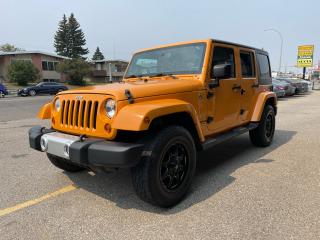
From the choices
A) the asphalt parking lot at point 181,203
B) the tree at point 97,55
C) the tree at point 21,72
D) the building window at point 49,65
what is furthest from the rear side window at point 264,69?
the tree at point 97,55

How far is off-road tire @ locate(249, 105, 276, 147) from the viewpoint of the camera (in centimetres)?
591

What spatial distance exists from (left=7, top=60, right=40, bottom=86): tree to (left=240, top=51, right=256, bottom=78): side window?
39069 millimetres

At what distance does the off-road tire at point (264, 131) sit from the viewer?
591 centimetres

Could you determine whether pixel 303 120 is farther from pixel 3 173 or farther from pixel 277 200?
pixel 3 173

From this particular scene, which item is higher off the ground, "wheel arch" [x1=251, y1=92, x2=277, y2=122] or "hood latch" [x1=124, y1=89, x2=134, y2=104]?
"hood latch" [x1=124, y1=89, x2=134, y2=104]

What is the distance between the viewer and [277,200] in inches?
141

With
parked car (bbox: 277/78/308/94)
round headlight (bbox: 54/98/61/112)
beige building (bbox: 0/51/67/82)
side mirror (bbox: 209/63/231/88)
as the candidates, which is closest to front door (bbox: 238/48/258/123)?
side mirror (bbox: 209/63/231/88)

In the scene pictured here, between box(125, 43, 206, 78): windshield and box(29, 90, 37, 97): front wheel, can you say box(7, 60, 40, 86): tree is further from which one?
box(125, 43, 206, 78): windshield

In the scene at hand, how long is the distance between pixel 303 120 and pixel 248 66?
558 cm

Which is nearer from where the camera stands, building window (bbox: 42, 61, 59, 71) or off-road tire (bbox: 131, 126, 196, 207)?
off-road tire (bbox: 131, 126, 196, 207)

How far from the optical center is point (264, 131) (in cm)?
596

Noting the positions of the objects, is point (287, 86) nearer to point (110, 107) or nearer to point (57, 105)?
point (57, 105)

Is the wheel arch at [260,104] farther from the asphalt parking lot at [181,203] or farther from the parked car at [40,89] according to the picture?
the parked car at [40,89]

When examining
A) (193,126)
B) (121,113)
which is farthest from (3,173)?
(193,126)
